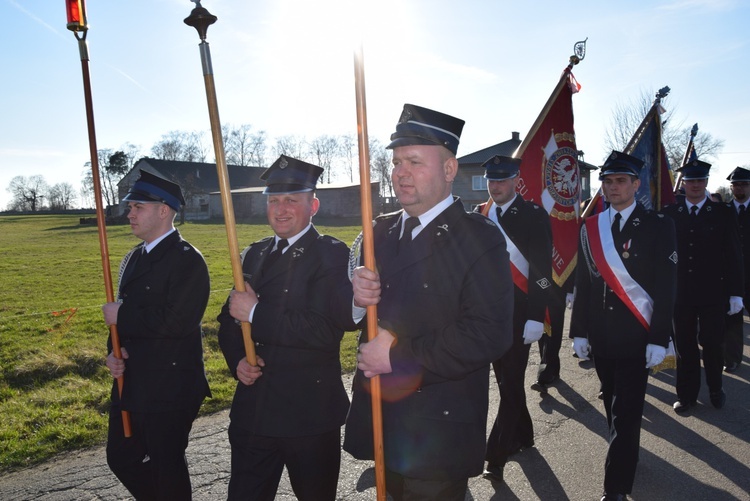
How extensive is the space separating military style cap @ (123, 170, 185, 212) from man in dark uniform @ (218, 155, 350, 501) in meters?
0.74

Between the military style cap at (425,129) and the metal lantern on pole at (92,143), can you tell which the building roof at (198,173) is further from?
the military style cap at (425,129)

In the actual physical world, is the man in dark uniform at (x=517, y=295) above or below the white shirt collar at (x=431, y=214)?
below

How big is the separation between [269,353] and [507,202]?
9.06ft

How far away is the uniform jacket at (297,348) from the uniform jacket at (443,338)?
0.52 meters

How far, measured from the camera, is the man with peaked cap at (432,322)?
221cm

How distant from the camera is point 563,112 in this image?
6082 millimetres

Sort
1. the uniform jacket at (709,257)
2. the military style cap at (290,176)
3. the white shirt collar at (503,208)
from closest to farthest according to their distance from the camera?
1. the military style cap at (290,176)
2. the white shirt collar at (503,208)
3. the uniform jacket at (709,257)

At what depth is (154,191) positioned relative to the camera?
337 centimetres

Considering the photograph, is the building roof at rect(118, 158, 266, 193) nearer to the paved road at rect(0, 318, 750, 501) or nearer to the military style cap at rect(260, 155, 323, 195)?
the paved road at rect(0, 318, 750, 501)

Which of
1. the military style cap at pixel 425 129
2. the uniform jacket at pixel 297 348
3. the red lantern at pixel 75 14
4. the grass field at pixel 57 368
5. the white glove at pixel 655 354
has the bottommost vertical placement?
the grass field at pixel 57 368

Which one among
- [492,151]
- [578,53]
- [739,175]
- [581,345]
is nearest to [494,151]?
[492,151]

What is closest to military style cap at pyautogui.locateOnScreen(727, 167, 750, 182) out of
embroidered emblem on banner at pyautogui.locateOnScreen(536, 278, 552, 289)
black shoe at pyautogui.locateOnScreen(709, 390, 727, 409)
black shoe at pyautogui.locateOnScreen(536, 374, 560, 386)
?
black shoe at pyautogui.locateOnScreen(709, 390, 727, 409)

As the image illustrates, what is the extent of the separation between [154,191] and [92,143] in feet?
1.42

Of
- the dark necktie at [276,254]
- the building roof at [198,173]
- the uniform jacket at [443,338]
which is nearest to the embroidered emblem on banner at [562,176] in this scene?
the dark necktie at [276,254]
